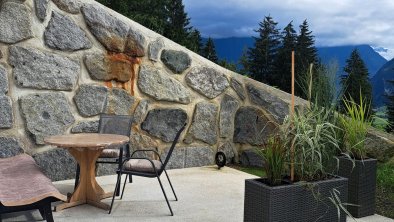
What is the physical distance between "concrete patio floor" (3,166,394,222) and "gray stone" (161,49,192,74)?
51.3 inches

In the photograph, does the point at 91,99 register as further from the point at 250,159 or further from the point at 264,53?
the point at 264,53

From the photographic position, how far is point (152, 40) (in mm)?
5047

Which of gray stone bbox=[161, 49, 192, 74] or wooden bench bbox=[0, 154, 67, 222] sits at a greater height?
gray stone bbox=[161, 49, 192, 74]

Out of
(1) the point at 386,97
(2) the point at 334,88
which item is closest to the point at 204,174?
(2) the point at 334,88

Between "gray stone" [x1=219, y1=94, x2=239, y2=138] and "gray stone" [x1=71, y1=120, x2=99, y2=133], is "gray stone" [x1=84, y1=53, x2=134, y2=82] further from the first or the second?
"gray stone" [x1=219, y1=94, x2=239, y2=138]

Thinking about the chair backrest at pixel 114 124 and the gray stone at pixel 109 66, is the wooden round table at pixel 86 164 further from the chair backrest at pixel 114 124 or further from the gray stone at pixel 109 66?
the gray stone at pixel 109 66

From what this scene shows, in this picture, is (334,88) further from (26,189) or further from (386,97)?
(386,97)

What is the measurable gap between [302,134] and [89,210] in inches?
75.1

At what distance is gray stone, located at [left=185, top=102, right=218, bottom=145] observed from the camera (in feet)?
17.5

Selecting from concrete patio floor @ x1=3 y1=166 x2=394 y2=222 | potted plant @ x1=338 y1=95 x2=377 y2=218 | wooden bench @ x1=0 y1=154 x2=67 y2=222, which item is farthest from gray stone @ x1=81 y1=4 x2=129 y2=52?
potted plant @ x1=338 y1=95 x2=377 y2=218

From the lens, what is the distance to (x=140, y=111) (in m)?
4.96

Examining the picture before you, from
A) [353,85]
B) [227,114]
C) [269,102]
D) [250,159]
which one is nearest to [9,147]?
[227,114]

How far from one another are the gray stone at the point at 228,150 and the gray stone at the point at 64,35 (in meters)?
2.22

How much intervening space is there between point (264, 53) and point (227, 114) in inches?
1086
